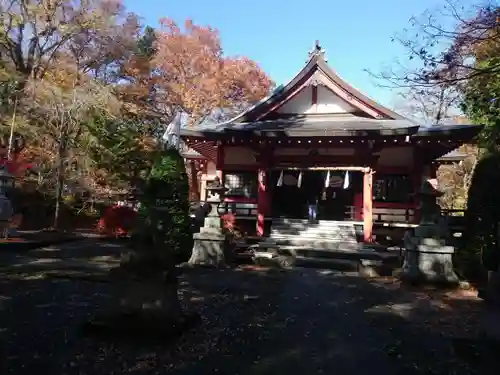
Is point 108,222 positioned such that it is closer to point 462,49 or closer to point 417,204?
point 417,204

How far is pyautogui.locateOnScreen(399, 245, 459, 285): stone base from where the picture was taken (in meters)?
8.81

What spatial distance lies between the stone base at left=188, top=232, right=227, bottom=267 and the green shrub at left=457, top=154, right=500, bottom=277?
6.10 metres

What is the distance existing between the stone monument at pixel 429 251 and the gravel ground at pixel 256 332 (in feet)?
2.34

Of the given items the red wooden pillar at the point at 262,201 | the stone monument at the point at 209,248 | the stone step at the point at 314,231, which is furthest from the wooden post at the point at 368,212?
the stone monument at the point at 209,248

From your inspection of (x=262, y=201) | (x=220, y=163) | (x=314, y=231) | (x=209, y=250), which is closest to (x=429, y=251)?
(x=314, y=231)

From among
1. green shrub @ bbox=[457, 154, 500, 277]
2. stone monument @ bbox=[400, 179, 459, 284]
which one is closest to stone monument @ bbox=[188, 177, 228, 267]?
stone monument @ bbox=[400, 179, 459, 284]

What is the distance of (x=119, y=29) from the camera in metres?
22.6

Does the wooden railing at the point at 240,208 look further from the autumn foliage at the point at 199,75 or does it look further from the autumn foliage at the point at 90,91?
the autumn foliage at the point at 199,75

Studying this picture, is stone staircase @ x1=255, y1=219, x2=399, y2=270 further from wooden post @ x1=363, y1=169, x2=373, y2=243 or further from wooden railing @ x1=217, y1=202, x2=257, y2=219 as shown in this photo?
wooden railing @ x1=217, y1=202, x2=257, y2=219

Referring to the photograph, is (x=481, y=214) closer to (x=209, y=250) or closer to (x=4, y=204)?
(x=209, y=250)

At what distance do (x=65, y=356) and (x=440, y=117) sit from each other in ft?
96.3

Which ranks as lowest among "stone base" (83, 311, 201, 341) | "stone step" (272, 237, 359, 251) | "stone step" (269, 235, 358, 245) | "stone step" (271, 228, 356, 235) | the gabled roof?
"stone base" (83, 311, 201, 341)

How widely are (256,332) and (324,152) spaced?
10238 millimetres

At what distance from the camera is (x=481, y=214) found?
9.30 meters
